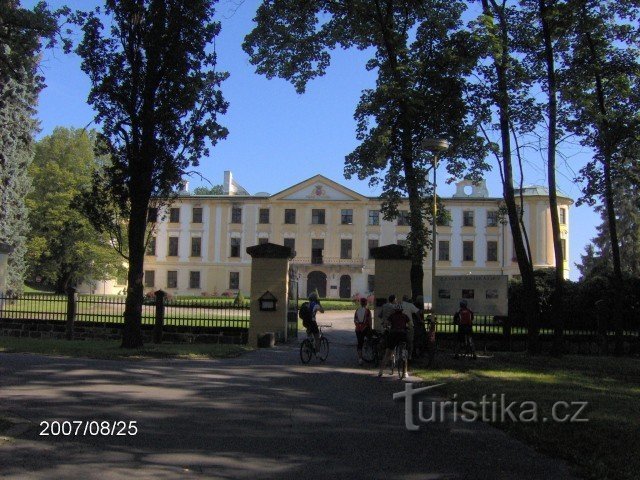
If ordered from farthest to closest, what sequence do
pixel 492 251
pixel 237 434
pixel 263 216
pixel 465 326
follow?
pixel 263 216 → pixel 492 251 → pixel 465 326 → pixel 237 434

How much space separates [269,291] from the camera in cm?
2036

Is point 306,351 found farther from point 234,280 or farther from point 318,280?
point 234,280

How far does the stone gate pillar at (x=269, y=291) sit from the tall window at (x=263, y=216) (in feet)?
166

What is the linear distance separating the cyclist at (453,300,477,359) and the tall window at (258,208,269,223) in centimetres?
5454

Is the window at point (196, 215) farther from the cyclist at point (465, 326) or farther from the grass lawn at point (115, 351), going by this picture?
the cyclist at point (465, 326)

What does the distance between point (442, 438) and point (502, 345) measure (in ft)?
42.7

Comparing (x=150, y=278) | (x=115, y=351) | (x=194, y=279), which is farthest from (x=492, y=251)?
(x=115, y=351)

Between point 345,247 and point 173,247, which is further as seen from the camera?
point 173,247

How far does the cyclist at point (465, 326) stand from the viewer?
17.0 m

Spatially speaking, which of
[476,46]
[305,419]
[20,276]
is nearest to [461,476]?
[305,419]

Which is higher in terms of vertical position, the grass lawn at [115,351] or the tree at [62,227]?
the tree at [62,227]

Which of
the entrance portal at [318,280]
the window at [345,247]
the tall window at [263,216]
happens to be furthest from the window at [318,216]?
the entrance portal at [318,280]

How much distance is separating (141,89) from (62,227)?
4135 centimetres

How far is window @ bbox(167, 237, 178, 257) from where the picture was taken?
72.2 m
